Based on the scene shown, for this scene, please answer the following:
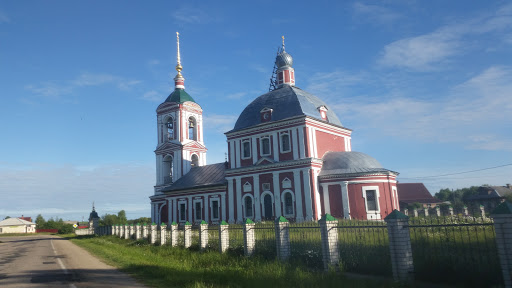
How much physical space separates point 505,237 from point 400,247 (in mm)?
2241

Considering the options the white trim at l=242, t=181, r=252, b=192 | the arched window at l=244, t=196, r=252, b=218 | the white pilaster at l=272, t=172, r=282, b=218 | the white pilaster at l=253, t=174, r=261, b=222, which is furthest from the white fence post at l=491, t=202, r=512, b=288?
the arched window at l=244, t=196, r=252, b=218

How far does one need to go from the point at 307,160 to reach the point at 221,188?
8.67 metres

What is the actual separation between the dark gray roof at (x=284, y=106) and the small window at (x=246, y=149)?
1.29 meters

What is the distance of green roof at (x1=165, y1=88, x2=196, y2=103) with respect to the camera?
123ft

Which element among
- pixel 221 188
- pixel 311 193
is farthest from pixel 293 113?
pixel 221 188

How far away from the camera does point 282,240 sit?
12.2 metres

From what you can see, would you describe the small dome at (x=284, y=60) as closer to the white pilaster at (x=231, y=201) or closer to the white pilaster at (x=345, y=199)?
the white pilaster at (x=231, y=201)

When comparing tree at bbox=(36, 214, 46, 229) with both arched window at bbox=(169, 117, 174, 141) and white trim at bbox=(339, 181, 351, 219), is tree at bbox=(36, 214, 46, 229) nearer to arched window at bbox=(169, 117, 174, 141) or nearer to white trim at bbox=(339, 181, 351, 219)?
arched window at bbox=(169, 117, 174, 141)

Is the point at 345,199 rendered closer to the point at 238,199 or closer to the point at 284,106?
the point at 284,106

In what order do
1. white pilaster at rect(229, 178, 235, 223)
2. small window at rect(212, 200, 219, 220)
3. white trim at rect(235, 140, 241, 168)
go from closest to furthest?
white pilaster at rect(229, 178, 235, 223)
white trim at rect(235, 140, 241, 168)
small window at rect(212, 200, 219, 220)

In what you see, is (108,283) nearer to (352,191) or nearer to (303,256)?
(303,256)

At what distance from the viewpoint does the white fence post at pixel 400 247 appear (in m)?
8.58

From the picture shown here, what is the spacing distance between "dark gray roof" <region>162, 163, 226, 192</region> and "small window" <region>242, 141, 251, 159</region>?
3139mm

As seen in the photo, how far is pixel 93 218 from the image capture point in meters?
51.5
